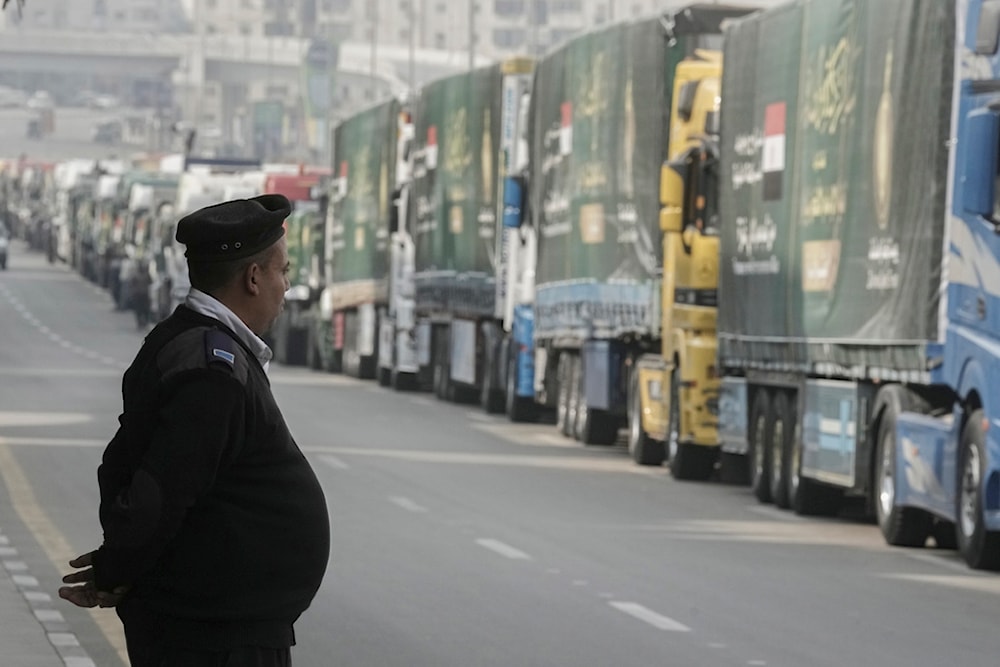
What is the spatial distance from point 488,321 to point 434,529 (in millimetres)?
18033

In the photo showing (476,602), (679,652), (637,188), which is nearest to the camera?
(679,652)

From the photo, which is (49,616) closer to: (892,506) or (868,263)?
(892,506)

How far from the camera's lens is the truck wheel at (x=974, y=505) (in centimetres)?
1628

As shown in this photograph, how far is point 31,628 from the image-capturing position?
13.0 metres

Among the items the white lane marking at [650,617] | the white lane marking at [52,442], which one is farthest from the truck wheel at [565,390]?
the white lane marking at [650,617]

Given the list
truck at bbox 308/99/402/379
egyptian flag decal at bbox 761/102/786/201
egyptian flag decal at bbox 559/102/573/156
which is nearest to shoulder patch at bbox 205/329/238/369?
egyptian flag decal at bbox 761/102/786/201

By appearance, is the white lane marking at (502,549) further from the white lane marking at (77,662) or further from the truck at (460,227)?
the truck at (460,227)

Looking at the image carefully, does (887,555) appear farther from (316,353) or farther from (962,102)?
(316,353)

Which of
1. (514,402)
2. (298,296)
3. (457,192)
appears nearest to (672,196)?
(514,402)

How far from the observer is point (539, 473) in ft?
83.4

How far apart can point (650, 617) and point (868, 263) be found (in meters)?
6.15

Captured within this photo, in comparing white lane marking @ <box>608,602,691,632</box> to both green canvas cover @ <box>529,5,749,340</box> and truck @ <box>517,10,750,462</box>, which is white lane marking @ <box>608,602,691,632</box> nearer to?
truck @ <box>517,10,750,462</box>

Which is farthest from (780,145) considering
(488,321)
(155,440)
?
(155,440)

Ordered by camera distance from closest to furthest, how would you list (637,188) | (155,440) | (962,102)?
(155,440) < (962,102) < (637,188)
